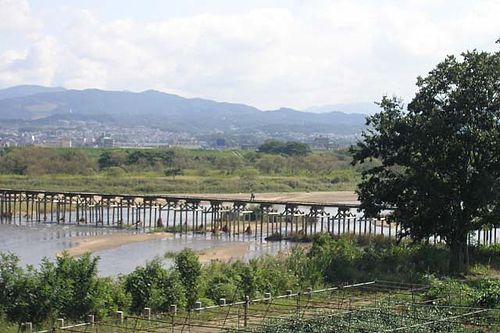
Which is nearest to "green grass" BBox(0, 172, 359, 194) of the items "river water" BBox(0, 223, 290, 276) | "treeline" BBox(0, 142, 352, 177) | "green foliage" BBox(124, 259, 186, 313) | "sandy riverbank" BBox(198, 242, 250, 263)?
"treeline" BBox(0, 142, 352, 177)

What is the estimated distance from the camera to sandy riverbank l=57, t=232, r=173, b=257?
48.2 m

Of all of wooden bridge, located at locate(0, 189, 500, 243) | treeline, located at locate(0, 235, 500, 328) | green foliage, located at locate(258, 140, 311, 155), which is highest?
green foliage, located at locate(258, 140, 311, 155)

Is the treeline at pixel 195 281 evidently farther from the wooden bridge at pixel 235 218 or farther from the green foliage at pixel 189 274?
the wooden bridge at pixel 235 218

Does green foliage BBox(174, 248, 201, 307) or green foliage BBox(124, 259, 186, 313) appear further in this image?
green foliage BBox(174, 248, 201, 307)

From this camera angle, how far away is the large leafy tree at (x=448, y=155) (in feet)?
104

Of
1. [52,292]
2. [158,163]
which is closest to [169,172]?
[158,163]

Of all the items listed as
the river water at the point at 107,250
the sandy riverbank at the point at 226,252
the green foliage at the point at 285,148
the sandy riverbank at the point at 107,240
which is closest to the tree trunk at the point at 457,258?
the river water at the point at 107,250

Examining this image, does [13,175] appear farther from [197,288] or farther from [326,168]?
[197,288]

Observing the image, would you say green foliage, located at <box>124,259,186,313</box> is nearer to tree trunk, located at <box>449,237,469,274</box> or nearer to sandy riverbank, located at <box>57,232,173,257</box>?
tree trunk, located at <box>449,237,469,274</box>

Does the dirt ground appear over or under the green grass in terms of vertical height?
under

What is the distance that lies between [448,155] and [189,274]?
11.7 m

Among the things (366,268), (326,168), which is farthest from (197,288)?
(326,168)

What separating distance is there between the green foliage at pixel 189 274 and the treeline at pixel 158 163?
78932 millimetres

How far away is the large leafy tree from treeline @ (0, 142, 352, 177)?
7390 cm
